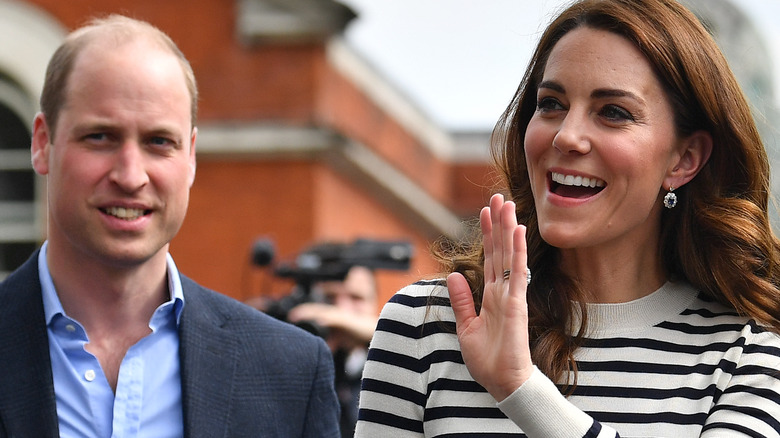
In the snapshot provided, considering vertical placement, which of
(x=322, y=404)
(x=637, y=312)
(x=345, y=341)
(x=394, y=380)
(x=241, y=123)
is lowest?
(x=345, y=341)

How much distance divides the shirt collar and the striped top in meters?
0.63

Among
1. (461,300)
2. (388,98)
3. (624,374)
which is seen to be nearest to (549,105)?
(461,300)

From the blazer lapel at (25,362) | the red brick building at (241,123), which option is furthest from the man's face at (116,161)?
the red brick building at (241,123)

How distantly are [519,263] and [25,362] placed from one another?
1.26 meters

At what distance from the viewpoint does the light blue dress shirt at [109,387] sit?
2.91 meters

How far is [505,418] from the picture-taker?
263cm

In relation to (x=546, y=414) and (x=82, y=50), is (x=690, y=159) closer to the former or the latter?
(x=546, y=414)

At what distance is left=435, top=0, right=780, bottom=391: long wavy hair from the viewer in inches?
108

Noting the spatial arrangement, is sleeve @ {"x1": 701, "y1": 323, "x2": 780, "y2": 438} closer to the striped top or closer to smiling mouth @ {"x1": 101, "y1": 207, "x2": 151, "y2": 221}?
the striped top

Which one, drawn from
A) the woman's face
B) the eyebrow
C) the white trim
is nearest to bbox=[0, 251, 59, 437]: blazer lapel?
the woman's face

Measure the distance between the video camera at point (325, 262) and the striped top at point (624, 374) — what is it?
2.59m

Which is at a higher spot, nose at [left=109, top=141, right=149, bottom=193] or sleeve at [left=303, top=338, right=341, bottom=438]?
nose at [left=109, top=141, right=149, bottom=193]

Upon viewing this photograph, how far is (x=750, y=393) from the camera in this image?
267 cm

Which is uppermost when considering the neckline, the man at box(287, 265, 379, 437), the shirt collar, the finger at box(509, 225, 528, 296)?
the finger at box(509, 225, 528, 296)
